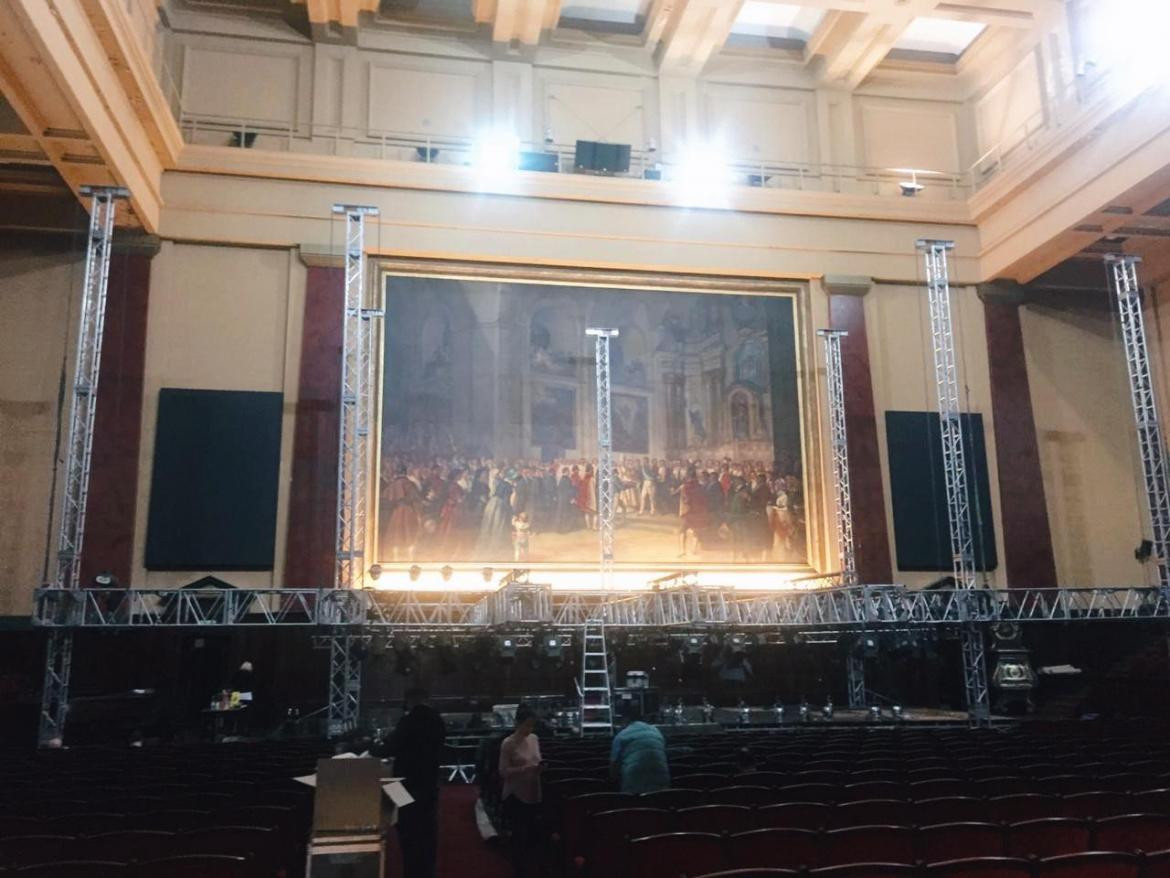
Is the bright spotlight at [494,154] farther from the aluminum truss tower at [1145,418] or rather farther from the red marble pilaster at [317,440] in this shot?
the aluminum truss tower at [1145,418]

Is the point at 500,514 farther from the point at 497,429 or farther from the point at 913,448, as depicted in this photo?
the point at 913,448

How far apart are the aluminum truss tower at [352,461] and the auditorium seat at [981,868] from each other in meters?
13.1

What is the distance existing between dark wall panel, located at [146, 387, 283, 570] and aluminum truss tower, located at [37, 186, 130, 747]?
1619 millimetres

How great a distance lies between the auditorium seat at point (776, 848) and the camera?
5.11 metres

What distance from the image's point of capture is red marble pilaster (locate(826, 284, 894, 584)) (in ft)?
66.6

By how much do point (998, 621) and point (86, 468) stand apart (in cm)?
1555

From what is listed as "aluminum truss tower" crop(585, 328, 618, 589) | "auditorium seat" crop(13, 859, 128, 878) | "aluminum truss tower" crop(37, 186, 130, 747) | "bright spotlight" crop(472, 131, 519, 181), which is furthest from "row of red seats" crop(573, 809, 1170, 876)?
"bright spotlight" crop(472, 131, 519, 181)

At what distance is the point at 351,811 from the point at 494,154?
17.5 meters

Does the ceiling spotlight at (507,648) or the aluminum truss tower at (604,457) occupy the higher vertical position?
the aluminum truss tower at (604,457)

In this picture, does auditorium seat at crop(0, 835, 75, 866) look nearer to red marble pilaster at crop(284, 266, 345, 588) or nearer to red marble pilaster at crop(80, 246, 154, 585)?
red marble pilaster at crop(284, 266, 345, 588)

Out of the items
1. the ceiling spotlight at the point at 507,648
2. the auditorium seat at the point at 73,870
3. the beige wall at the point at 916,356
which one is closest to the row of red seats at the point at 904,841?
the auditorium seat at the point at 73,870

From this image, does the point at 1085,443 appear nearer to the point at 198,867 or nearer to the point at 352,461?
the point at 352,461

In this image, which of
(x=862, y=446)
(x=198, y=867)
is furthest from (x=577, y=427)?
(x=198, y=867)

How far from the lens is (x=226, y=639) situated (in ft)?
58.5
